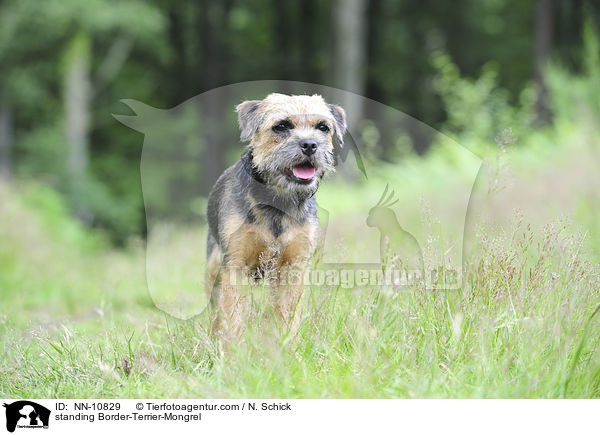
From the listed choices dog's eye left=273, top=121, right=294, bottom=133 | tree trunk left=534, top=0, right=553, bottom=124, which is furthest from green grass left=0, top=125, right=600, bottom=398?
tree trunk left=534, top=0, right=553, bottom=124

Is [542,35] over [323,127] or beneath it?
over

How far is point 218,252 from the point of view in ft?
14.0

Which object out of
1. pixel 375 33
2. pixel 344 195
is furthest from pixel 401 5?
pixel 344 195

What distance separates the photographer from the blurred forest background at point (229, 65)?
1450 centimetres

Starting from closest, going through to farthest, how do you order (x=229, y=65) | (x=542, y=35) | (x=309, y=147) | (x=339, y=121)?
(x=309, y=147) < (x=339, y=121) < (x=542, y=35) < (x=229, y=65)

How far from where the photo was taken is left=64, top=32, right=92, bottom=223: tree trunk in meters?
18.3

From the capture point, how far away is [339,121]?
3.75 meters

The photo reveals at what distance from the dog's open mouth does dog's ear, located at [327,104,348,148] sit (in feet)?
1.04

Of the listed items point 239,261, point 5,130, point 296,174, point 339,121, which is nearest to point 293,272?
point 239,261
